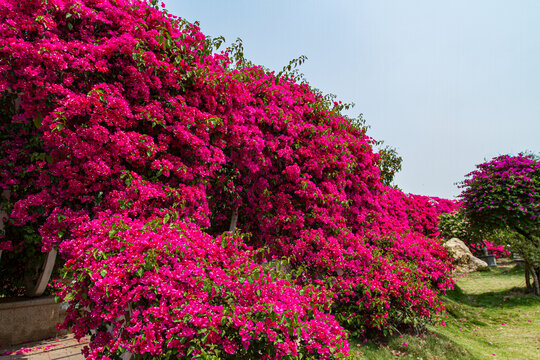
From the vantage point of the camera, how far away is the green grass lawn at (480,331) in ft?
24.5

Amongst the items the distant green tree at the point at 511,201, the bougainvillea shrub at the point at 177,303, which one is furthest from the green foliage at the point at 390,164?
the bougainvillea shrub at the point at 177,303

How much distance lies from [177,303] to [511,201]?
53.0 feet

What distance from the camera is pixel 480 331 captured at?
1033 cm

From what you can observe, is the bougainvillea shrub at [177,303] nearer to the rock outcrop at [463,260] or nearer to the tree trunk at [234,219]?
the tree trunk at [234,219]

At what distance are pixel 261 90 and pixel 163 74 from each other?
334 cm

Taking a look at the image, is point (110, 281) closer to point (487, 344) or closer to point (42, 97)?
point (42, 97)

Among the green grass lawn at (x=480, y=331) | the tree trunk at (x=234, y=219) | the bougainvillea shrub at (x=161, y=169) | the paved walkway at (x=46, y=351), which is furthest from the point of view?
the tree trunk at (x=234, y=219)

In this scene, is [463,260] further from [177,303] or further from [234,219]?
[177,303]

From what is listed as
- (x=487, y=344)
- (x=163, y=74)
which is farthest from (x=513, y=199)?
(x=163, y=74)

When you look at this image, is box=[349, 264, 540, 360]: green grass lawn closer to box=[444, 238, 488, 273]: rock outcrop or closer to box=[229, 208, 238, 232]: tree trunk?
box=[444, 238, 488, 273]: rock outcrop

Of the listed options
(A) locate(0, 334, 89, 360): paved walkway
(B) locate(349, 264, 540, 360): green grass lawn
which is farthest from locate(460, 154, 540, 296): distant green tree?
(A) locate(0, 334, 89, 360): paved walkway

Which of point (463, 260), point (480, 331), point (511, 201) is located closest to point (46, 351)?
point (480, 331)

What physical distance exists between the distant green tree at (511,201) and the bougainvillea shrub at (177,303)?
14.1 meters

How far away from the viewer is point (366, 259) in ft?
27.6
